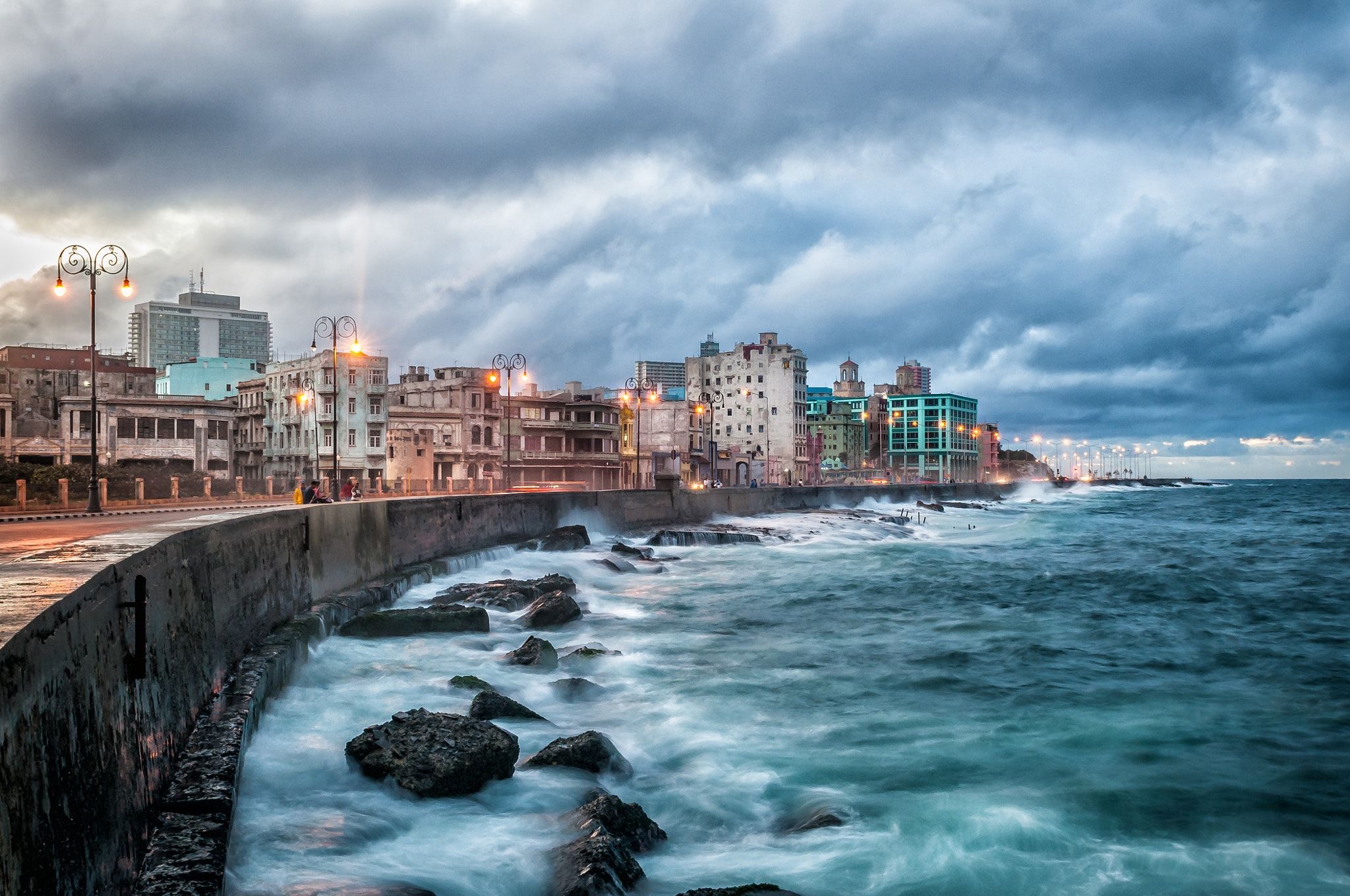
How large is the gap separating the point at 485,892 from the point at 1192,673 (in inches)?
616

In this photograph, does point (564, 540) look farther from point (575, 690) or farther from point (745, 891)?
point (745, 891)

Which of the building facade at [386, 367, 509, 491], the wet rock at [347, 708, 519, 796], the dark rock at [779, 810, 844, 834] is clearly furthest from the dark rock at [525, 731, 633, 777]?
the building facade at [386, 367, 509, 491]

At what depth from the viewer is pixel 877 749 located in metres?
13.1

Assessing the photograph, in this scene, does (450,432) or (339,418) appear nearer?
(339,418)

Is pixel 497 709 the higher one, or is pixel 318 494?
pixel 318 494

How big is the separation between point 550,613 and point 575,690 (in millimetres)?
5753

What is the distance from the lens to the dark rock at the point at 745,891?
23.1 ft

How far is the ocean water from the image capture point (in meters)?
8.97

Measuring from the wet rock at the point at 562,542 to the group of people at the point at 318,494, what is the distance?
713 centimetres

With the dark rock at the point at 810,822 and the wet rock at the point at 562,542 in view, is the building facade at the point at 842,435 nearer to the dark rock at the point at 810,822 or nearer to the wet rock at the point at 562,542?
the wet rock at the point at 562,542

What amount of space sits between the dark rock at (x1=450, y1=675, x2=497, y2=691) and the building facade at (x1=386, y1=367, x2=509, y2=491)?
52.8 m

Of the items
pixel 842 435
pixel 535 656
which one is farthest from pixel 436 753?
pixel 842 435

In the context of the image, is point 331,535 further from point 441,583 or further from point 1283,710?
point 1283,710

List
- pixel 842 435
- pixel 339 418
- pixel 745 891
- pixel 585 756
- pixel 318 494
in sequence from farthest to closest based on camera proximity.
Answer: pixel 842 435
pixel 339 418
pixel 318 494
pixel 585 756
pixel 745 891
